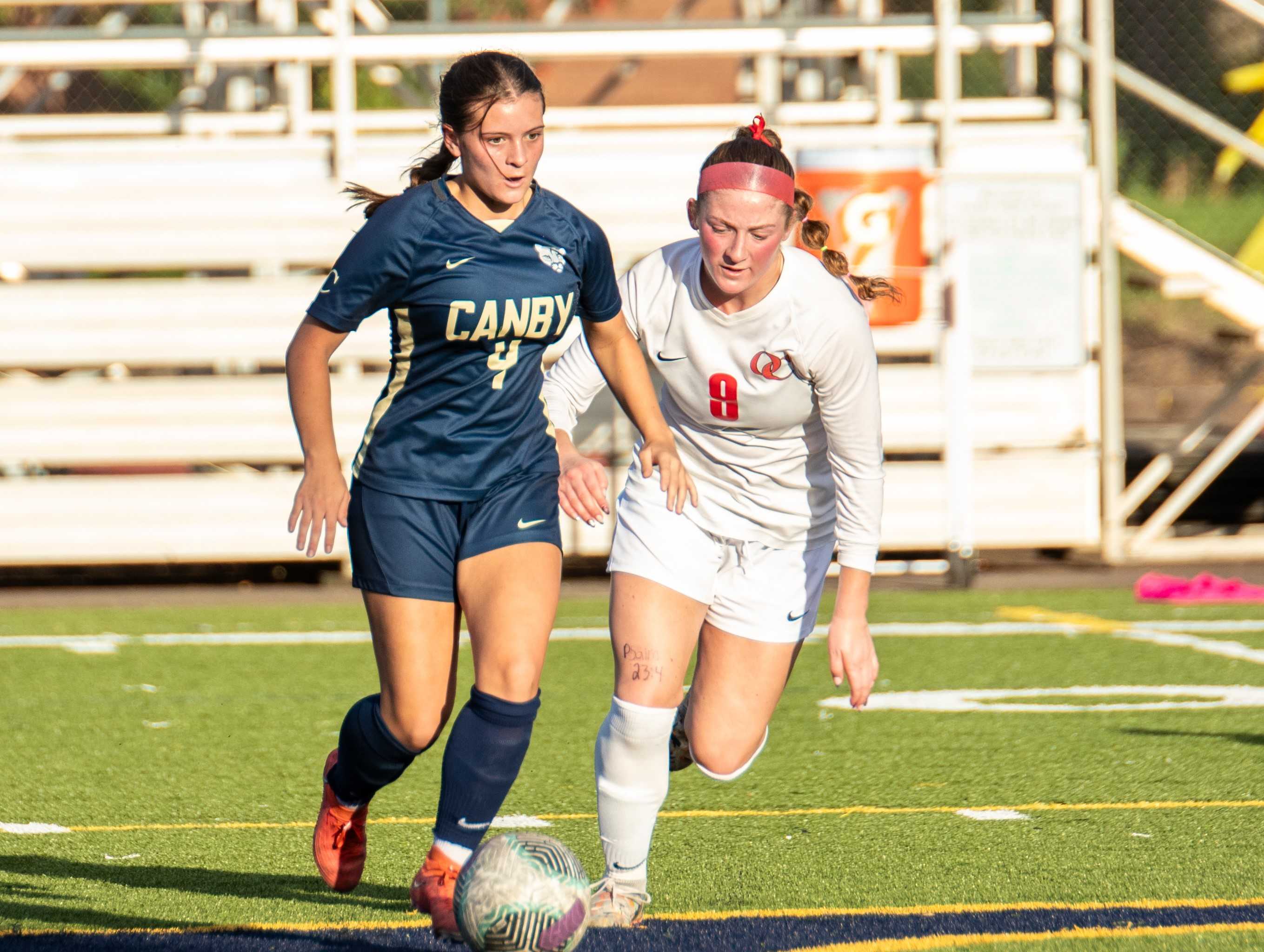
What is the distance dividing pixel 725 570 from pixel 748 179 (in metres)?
1.11

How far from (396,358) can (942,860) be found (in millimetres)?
1981

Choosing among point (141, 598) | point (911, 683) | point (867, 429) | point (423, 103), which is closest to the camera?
point (867, 429)

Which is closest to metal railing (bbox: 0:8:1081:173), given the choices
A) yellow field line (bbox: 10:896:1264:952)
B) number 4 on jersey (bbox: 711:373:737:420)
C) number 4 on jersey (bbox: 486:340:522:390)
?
number 4 on jersey (bbox: 711:373:737:420)

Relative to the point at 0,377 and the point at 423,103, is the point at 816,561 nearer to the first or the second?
the point at 0,377

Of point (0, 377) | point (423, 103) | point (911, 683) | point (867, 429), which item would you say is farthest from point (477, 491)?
point (423, 103)

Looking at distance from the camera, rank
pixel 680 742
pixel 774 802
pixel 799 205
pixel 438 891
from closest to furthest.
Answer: pixel 438 891 < pixel 799 205 < pixel 680 742 < pixel 774 802

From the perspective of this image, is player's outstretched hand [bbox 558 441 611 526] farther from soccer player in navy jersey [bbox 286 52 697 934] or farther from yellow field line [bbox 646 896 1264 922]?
yellow field line [bbox 646 896 1264 922]

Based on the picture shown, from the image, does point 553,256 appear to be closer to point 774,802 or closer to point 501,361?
point 501,361

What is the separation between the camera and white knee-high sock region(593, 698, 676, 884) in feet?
13.7

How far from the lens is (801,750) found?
6.27m

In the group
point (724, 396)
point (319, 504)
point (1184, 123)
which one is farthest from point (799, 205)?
point (1184, 123)

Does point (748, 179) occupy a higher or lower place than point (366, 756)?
higher

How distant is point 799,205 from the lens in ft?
14.3

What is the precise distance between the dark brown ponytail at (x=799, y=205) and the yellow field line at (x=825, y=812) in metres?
1.60
